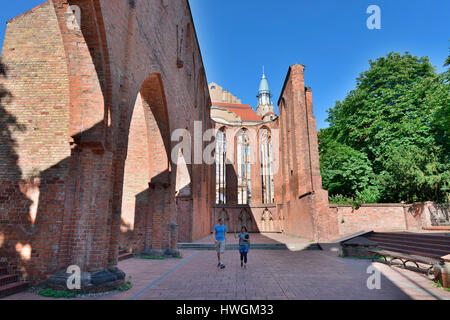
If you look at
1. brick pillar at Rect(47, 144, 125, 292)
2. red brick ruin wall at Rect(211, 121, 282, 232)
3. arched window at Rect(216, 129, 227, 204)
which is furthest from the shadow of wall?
arched window at Rect(216, 129, 227, 204)

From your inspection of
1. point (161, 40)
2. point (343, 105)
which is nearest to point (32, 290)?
point (161, 40)

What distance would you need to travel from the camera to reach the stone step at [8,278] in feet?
17.0

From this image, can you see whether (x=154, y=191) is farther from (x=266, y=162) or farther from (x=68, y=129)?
(x=266, y=162)

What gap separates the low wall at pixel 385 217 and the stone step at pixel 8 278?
15.7 meters

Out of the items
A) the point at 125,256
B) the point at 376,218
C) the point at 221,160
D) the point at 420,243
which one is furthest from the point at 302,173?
the point at 221,160

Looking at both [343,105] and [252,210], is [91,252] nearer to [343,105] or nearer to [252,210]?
[343,105]

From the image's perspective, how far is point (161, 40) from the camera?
9805 mm

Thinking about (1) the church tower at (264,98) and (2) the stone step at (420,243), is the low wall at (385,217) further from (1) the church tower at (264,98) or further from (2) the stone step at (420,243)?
(1) the church tower at (264,98)

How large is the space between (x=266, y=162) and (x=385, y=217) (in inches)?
743

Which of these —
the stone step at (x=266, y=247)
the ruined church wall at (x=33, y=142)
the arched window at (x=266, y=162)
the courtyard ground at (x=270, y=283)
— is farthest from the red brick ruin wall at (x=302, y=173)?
the ruined church wall at (x=33, y=142)

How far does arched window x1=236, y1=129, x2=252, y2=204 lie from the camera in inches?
1352

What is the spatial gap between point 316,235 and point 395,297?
997 cm

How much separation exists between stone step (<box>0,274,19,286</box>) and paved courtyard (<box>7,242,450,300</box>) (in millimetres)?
509

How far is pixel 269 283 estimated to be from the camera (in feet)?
19.0
